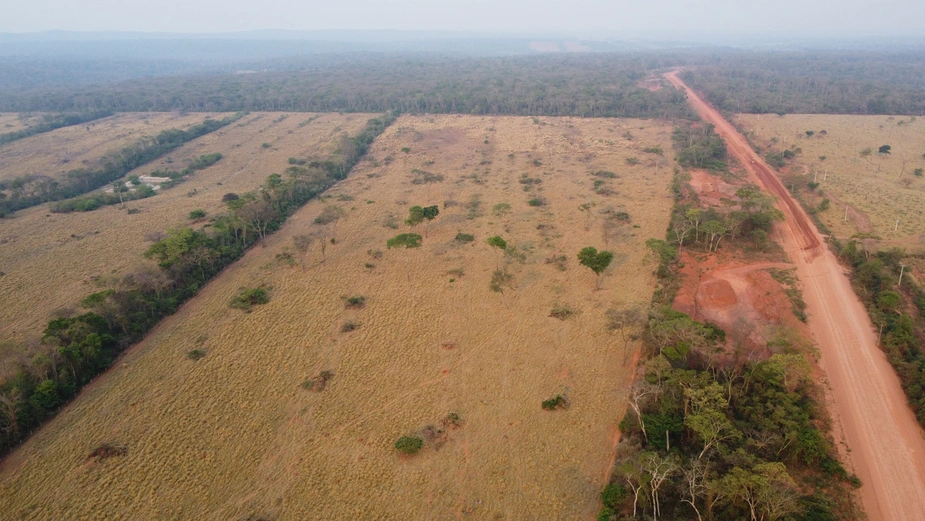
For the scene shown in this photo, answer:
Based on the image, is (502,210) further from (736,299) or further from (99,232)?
(99,232)

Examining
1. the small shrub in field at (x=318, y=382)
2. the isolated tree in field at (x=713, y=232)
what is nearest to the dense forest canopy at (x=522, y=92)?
the isolated tree in field at (x=713, y=232)

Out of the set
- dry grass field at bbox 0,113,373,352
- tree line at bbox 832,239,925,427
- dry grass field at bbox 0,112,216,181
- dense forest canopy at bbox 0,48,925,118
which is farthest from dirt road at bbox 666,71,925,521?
dry grass field at bbox 0,112,216,181

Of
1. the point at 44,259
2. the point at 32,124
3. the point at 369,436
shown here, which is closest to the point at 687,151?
the point at 369,436

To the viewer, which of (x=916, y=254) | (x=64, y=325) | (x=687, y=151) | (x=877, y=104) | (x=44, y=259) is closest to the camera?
(x=64, y=325)

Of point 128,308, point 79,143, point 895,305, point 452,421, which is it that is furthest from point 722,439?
point 79,143

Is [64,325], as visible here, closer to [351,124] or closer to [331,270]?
[331,270]

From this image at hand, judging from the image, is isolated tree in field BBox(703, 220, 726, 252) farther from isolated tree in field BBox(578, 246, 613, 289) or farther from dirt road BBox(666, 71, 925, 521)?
isolated tree in field BBox(578, 246, 613, 289)
